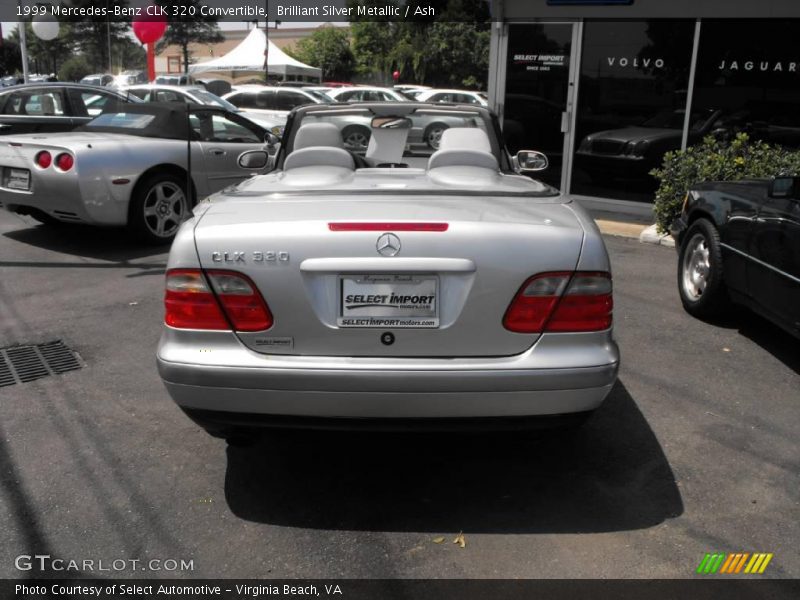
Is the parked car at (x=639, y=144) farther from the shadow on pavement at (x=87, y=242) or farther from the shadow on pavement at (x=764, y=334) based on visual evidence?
the shadow on pavement at (x=87, y=242)

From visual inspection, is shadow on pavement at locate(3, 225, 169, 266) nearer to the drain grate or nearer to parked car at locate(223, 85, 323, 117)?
the drain grate

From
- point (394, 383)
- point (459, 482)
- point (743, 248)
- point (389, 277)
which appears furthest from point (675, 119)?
point (394, 383)

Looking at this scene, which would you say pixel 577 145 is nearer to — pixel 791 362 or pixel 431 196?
pixel 791 362

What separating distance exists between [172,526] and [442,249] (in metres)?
1.48

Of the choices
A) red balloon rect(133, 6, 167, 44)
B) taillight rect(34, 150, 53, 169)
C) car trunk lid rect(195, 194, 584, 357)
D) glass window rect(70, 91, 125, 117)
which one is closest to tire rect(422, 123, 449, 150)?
car trunk lid rect(195, 194, 584, 357)

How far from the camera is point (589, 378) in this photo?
2.83 m

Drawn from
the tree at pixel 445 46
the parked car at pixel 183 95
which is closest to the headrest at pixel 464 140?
the parked car at pixel 183 95

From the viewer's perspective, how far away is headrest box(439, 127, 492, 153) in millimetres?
4328

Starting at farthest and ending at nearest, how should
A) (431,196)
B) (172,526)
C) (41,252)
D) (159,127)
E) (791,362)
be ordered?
(159,127), (41,252), (791,362), (431,196), (172,526)

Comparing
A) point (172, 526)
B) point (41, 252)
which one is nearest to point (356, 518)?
point (172, 526)

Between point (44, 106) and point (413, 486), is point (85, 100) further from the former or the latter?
point (413, 486)

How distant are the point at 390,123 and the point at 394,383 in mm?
2457

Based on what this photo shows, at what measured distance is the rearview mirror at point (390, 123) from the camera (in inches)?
189

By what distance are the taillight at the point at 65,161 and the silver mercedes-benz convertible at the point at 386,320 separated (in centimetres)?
483
